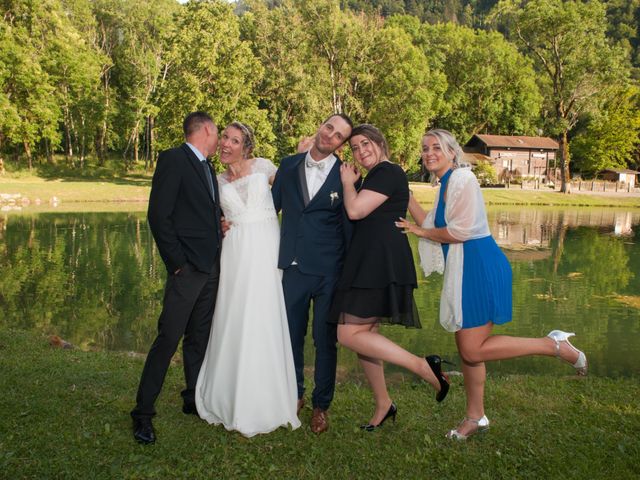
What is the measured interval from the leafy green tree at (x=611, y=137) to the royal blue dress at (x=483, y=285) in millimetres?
63991

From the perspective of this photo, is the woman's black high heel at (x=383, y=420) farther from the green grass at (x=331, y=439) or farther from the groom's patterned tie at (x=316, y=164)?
the groom's patterned tie at (x=316, y=164)

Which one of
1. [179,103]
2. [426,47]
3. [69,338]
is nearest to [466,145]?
[426,47]

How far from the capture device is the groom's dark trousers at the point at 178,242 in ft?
14.7

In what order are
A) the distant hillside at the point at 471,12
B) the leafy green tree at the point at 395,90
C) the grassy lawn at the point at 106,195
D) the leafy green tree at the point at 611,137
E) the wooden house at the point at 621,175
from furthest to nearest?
the distant hillside at the point at 471,12, the wooden house at the point at 621,175, the leafy green tree at the point at 611,137, the leafy green tree at the point at 395,90, the grassy lawn at the point at 106,195

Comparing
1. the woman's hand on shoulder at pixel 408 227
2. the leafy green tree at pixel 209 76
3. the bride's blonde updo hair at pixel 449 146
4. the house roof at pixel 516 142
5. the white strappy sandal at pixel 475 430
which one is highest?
the leafy green tree at pixel 209 76

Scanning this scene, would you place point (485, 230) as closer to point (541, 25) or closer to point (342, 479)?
point (342, 479)

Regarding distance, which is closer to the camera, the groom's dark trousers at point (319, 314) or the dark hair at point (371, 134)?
the dark hair at point (371, 134)

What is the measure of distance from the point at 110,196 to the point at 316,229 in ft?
103

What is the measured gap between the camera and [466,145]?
65688mm

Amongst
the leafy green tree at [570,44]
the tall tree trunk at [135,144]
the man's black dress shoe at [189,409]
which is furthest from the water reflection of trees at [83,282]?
the leafy green tree at [570,44]

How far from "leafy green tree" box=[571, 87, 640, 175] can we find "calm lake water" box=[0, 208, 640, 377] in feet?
148

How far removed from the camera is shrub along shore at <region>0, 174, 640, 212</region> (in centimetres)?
3025

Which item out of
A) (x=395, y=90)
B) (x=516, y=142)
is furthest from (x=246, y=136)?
(x=516, y=142)

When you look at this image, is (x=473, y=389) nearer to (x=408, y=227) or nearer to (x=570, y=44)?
(x=408, y=227)
